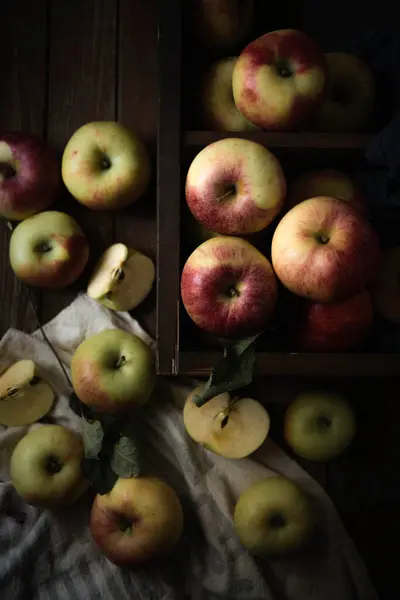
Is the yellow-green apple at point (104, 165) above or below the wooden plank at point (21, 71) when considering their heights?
below

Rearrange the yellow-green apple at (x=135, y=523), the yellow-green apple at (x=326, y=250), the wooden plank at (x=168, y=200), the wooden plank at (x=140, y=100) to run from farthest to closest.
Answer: the wooden plank at (x=140, y=100) → the yellow-green apple at (x=135, y=523) → the wooden plank at (x=168, y=200) → the yellow-green apple at (x=326, y=250)

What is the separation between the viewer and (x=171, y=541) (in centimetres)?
108

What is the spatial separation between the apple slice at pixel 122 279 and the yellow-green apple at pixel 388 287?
413 mm

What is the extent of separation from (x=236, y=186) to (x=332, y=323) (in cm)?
24

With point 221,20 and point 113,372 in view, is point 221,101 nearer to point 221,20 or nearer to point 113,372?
point 221,20

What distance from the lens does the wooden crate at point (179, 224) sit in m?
0.93

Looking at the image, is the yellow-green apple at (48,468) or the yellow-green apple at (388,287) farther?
the yellow-green apple at (48,468)

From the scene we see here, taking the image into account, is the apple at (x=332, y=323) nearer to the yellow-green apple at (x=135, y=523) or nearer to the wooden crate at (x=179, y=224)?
the wooden crate at (x=179, y=224)

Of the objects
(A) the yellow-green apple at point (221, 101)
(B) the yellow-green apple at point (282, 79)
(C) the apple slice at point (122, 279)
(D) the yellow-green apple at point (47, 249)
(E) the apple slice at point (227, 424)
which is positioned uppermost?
(B) the yellow-green apple at point (282, 79)

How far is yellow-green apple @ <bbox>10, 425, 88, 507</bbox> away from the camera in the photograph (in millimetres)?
1086

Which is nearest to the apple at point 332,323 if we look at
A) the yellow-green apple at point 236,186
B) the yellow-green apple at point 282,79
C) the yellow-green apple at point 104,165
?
the yellow-green apple at point 236,186

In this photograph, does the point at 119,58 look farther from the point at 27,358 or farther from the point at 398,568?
the point at 398,568

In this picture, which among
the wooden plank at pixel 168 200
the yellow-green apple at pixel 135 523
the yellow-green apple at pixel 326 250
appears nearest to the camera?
the yellow-green apple at pixel 326 250

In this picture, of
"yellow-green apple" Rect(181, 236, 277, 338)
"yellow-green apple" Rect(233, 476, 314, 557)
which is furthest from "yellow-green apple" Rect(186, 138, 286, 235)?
"yellow-green apple" Rect(233, 476, 314, 557)
